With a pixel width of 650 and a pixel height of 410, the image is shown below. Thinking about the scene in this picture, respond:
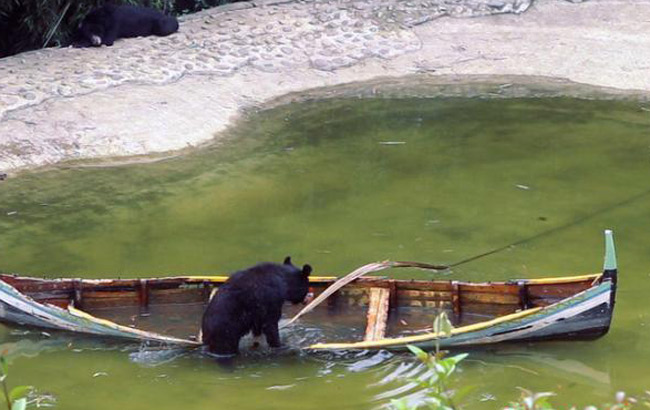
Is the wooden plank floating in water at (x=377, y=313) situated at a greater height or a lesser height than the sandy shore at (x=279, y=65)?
lesser

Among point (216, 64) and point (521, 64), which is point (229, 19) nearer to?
point (216, 64)

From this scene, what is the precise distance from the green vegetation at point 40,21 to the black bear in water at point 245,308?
8.40 metres

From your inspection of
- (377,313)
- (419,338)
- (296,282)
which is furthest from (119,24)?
(419,338)

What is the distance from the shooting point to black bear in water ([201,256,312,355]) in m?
7.63

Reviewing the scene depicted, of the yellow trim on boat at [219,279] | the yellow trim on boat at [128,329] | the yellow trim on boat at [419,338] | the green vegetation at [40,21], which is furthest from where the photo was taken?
the green vegetation at [40,21]

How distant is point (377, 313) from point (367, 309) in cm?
35

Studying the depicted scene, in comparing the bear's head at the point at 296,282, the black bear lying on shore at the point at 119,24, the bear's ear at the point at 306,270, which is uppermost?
the black bear lying on shore at the point at 119,24

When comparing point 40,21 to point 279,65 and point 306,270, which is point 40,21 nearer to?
point 279,65

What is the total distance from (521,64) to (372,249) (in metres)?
6.19

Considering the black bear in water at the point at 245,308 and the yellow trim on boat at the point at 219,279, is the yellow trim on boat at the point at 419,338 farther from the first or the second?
the yellow trim on boat at the point at 219,279

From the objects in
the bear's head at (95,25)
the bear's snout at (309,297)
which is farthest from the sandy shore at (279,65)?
the bear's snout at (309,297)

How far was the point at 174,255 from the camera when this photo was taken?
10008 mm

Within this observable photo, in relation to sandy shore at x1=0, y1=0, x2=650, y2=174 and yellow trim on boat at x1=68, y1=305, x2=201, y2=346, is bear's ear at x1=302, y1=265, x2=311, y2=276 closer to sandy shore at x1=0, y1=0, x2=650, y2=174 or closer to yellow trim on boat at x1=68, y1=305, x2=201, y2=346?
yellow trim on boat at x1=68, y1=305, x2=201, y2=346

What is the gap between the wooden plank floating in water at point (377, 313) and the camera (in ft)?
26.0
